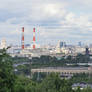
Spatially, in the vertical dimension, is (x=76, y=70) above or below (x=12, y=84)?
below

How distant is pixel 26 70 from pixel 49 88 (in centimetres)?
2543

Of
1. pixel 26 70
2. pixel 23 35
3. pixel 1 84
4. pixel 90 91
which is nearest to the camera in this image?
pixel 1 84

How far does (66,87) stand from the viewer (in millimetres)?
16484

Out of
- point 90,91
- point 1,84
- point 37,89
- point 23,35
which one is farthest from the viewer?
point 23,35

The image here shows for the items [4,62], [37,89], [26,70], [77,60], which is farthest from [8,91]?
[77,60]

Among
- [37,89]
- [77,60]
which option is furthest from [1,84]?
[77,60]

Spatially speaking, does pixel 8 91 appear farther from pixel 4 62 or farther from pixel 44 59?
pixel 44 59

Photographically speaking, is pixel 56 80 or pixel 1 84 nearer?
pixel 1 84

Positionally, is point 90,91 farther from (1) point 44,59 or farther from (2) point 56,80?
(1) point 44,59

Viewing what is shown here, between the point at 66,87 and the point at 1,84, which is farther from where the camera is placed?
the point at 66,87

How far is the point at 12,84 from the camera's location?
8.09 meters

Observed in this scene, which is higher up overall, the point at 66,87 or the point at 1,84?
the point at 1,84

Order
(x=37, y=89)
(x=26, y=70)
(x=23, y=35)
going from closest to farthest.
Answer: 1. (x=37, y=89)
2. (x=26, y=70)
3. (x=23, y=35)

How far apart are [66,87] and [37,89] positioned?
1362mm
